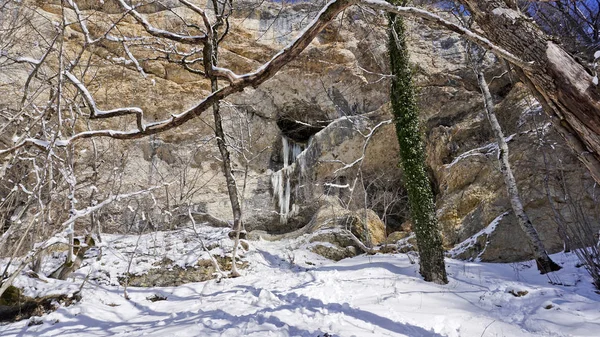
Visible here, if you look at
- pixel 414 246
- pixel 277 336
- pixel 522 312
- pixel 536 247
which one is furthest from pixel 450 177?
pixel 277 336

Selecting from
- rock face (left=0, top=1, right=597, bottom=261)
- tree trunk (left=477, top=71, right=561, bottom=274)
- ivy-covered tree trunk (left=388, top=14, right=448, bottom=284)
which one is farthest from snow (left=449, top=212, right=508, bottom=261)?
ivy-covered tree trunk (left=388, top=14, right=448, bottom=284)

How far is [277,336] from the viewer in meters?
3.56

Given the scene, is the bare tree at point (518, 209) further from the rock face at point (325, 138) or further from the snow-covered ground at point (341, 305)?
the rock face at point (325, 138)

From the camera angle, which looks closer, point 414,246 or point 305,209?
point 414,246

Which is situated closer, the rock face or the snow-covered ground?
the snow-covered ground

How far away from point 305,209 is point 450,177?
570 centimetres

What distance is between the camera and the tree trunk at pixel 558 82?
7.02 feet

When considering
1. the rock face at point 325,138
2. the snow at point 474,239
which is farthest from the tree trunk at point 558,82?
the rock face at point 325,138

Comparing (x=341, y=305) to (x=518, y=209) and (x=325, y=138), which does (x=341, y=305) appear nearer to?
(x=518, y=209)

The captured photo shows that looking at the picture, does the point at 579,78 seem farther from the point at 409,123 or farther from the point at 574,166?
the point at 574,166

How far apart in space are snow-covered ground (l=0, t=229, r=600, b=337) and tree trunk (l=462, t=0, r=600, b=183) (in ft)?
6.89

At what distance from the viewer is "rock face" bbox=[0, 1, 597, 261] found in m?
9.89

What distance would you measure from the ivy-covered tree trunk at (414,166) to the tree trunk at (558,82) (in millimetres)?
3220

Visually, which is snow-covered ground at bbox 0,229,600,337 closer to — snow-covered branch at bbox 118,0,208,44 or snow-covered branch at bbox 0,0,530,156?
snow-covered branch at bbox 0,0,530,156
